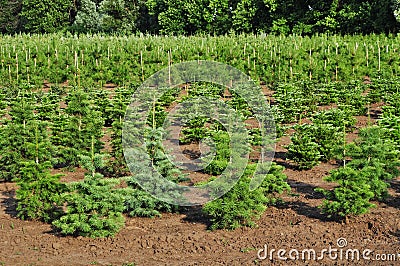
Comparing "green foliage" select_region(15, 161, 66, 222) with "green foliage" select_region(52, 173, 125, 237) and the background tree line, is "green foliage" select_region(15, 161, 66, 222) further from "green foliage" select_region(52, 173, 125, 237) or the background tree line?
the background tree line

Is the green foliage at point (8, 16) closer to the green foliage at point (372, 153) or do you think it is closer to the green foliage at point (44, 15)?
the green foliage at point (44, 15)

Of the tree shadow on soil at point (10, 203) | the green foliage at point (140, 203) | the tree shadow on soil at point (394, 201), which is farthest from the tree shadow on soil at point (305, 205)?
the tree shadow on soil at point (10, 203)

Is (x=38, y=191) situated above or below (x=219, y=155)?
below

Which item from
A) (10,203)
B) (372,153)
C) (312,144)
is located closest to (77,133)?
(10,203)

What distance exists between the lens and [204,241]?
7387mm

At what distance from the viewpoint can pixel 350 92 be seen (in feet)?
50.4

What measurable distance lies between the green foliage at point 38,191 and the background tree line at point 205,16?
2715cm

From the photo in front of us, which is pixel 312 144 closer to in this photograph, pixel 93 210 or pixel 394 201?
pixel 394 201

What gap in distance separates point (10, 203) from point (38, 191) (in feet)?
4.28

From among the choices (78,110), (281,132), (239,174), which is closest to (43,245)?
(239,174)

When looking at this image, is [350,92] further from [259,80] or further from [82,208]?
[82,208]

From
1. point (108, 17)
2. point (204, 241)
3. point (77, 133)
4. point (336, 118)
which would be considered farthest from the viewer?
point (108, 17)

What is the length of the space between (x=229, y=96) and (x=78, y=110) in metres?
8.10

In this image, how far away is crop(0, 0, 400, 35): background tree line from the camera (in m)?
36.8
